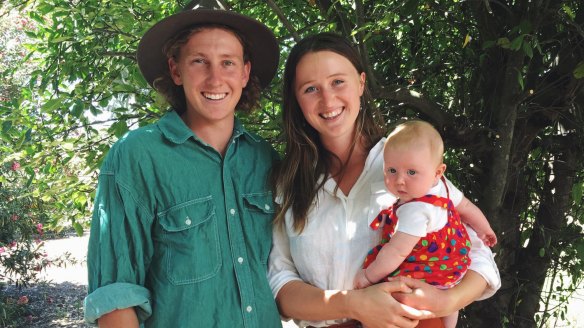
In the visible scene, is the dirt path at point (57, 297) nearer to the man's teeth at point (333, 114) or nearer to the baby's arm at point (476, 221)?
the baby's arm at point (476, 221)

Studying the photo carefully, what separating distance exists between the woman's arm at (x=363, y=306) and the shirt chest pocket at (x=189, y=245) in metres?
0.35

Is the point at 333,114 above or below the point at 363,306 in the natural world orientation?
above

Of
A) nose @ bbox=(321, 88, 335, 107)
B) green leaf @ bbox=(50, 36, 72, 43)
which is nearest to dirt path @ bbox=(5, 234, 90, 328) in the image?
green leaf @ bbox=(50, 36, 72, 43)

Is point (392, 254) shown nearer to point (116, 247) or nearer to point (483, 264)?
point (483, 264)

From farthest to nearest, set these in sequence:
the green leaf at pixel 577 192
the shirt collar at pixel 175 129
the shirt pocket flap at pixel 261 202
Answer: the green leaf at pixel 577 192
the shirt pocket flap at pixel 261 202
the shirt collar at pixel 175 129

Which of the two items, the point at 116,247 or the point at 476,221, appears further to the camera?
the point at 476,221

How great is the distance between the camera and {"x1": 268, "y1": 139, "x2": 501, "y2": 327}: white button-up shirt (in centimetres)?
204

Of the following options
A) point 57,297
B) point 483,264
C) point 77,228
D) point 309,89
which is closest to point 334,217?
point 309,89

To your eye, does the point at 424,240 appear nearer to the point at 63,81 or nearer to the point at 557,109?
the point at 557,109

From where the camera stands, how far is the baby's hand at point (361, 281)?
198 cm

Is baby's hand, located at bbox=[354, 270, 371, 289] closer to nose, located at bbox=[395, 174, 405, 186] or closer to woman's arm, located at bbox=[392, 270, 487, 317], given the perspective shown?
woman's arm, located at bbox=[392, 270, 487, 317]

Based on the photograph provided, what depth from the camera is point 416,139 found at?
1922 mm

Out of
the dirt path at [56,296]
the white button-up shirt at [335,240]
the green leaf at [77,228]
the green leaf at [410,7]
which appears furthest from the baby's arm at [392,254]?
the dirt path at [56,296]

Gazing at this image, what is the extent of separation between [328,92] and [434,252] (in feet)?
2.20
